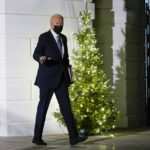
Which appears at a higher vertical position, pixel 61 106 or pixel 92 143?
pixel 61 106

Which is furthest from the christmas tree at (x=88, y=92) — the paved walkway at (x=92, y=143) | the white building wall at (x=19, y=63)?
the white building wall at (x=19, y=63)

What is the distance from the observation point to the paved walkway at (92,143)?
744 centimetres

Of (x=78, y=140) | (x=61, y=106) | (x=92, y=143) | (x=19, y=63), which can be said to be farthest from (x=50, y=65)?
(x=19, y=63)

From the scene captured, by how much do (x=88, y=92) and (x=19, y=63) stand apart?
1.25 m

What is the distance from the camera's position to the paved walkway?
744 centimetres

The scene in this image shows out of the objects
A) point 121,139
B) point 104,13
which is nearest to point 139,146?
point 121,139

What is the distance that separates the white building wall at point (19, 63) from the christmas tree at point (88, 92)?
0.54 meters

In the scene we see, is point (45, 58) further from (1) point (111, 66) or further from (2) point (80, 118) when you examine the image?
(1) point (111, 66)

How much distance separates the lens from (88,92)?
8.84 metres

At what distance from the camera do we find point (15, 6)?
8977 mm

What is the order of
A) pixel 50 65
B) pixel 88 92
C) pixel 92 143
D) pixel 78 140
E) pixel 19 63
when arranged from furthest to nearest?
pixel 19 63 < pixel 88 92 < pixel 92 143 < pixel 50 65 < pixel 78 140

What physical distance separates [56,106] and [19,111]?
690 mm

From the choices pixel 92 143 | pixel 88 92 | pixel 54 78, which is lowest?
pixel 92 143

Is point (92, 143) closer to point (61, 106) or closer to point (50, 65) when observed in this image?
point (61, 106)
